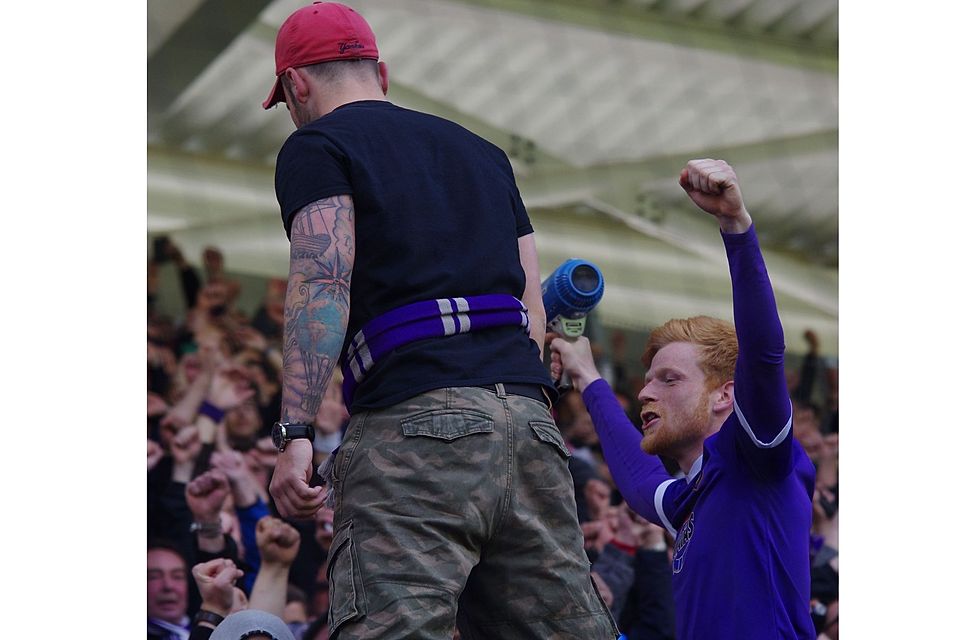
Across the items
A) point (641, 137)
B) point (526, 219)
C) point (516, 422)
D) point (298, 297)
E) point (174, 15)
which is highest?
point (174, 15)

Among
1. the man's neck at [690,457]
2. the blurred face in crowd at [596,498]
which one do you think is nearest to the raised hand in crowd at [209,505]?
the blurred face in crowd at [596,498]

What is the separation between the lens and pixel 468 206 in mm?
2666

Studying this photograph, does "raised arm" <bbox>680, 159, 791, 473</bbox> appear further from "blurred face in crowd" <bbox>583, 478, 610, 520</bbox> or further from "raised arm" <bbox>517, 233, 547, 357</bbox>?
"blurred face in crowd" <bbox>583, 478, 610, 520</bbox>

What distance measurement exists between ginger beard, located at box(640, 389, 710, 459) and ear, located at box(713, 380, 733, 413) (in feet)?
0.07

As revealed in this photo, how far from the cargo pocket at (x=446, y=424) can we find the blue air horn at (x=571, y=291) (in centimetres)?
87

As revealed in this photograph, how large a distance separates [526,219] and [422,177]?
338 millimetres

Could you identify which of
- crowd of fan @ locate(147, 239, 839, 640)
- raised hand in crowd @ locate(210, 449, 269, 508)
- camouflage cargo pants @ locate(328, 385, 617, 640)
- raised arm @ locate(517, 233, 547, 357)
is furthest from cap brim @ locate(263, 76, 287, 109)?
raised hand in crowd @ locate(210, 449, 269, 508)

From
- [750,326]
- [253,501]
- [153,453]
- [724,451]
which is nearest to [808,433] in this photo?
[253,501]

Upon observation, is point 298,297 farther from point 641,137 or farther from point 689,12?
point 689,12

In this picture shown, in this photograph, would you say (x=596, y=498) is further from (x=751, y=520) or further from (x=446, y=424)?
(x=446, y=424)

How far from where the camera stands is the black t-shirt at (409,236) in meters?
2.54

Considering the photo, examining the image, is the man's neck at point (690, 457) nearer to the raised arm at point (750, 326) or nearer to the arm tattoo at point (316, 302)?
the raised arm at point (750, 326)

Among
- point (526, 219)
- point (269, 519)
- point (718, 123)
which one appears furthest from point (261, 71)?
point (526, 219)

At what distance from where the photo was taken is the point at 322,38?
275 centimetres
